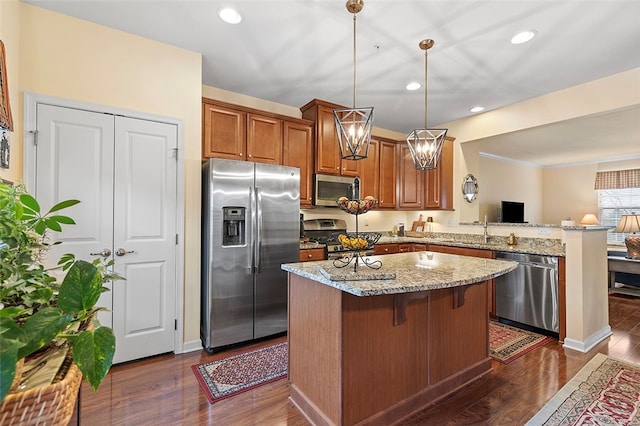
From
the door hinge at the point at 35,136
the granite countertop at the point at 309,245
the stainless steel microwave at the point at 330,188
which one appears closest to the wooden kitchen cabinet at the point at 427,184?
the stainless steel microwave at the point at 330,188

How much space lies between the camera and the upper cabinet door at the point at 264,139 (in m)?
3.45

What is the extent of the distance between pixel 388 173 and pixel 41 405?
469cm

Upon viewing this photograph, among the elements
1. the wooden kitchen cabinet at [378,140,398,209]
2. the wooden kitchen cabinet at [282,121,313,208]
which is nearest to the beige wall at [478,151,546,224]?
the wooden kitchen cabinet at [378,140,398,209]

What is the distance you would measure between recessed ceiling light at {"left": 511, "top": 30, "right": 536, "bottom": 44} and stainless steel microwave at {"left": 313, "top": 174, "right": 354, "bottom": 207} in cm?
235

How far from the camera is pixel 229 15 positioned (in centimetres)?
231

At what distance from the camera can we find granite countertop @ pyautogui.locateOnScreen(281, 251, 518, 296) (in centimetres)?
149

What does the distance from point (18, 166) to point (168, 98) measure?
1217 millimetres

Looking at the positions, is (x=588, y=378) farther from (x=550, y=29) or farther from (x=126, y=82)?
(x=126, y=82)

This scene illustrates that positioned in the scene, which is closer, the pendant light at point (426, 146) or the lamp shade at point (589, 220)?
the pendant light at point (426, 146)

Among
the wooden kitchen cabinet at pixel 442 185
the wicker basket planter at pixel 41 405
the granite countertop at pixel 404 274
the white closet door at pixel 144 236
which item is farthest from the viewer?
the wooden kitchen cabinet at pixel 442 185

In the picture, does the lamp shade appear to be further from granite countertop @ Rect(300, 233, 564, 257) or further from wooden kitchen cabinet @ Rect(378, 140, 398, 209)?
wooden kitchen cabinet @ Rect(378, 140, 398, 209)

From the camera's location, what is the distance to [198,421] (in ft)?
6.04

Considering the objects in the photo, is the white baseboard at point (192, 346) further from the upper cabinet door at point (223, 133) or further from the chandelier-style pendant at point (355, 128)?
the chandelier-style pendant at point (355, 128)

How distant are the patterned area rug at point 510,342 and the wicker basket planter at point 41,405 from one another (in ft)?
10.0
